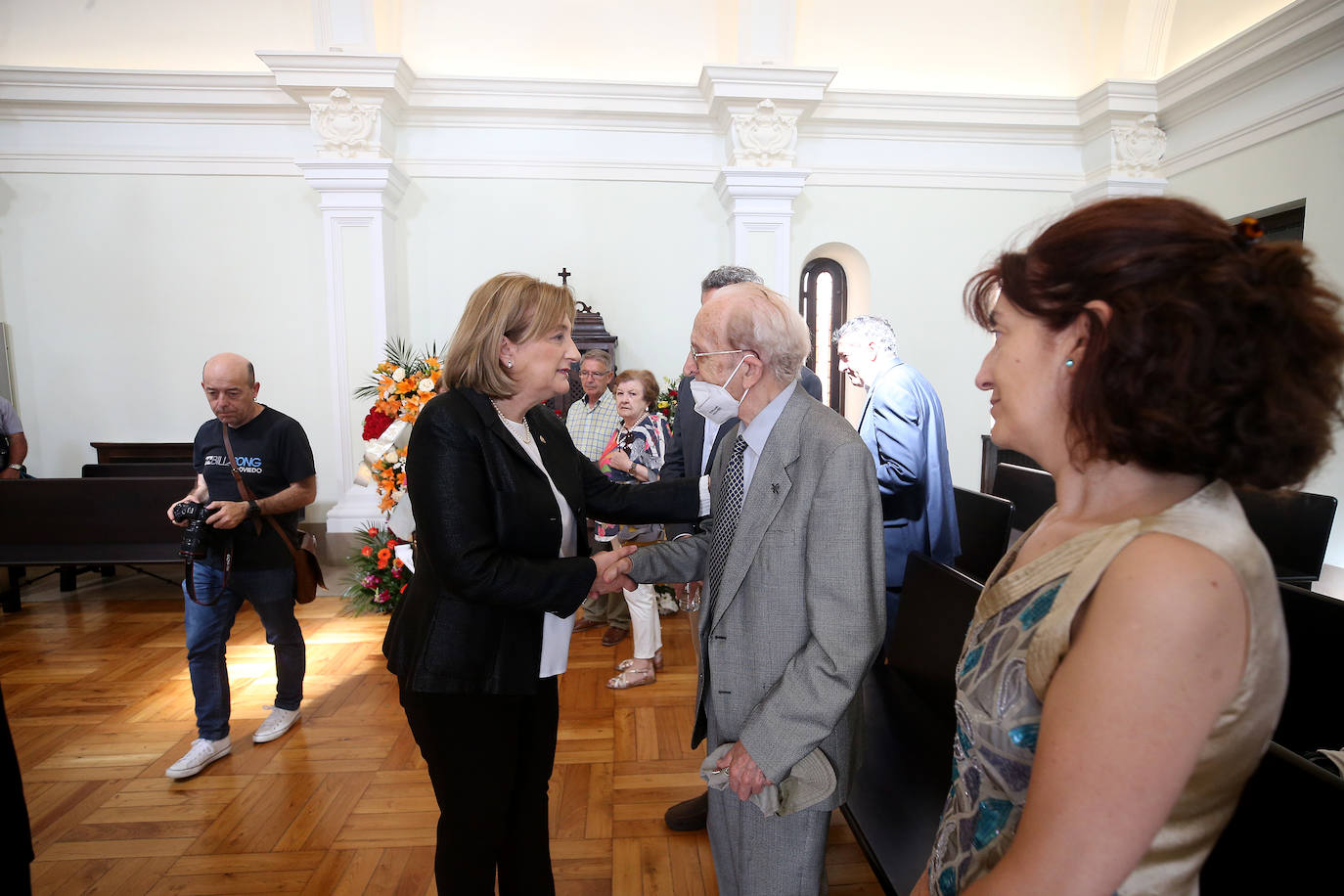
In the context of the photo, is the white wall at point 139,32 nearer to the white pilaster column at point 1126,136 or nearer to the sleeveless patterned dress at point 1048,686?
the white pilaster column at point 1126,136

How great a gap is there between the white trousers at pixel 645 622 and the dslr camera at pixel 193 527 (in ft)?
6.37

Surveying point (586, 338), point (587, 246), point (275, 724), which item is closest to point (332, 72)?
point (587, 246)

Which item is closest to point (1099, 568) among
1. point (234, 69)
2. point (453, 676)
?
point (453, 676)

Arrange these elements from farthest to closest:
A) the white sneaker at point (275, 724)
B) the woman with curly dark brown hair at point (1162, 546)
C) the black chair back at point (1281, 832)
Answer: the white sneaker at point (275, 724)
the black chair back at point (1281, 832)
the woman with curly dark brown hair at point (1162, 546)

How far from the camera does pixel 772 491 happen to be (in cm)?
144

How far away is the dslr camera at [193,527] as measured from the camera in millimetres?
2785

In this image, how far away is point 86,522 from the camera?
4914 millimetres

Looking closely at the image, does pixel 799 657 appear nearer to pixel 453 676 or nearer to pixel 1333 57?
pixel 453 676

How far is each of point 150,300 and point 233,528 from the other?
477cm

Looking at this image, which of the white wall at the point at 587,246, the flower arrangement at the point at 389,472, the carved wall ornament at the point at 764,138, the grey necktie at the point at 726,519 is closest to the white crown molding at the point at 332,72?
the white wall at the point at 587,246

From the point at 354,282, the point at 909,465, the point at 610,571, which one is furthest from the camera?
the point at 354,282

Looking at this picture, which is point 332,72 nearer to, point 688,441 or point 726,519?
point 688,441

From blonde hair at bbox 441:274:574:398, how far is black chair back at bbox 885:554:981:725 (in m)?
1.37

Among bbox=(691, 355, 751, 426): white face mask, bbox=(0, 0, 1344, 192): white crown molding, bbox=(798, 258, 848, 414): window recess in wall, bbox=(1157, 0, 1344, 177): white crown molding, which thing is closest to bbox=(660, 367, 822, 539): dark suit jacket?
bbox=(691, 355, 751, 426): white face mask
